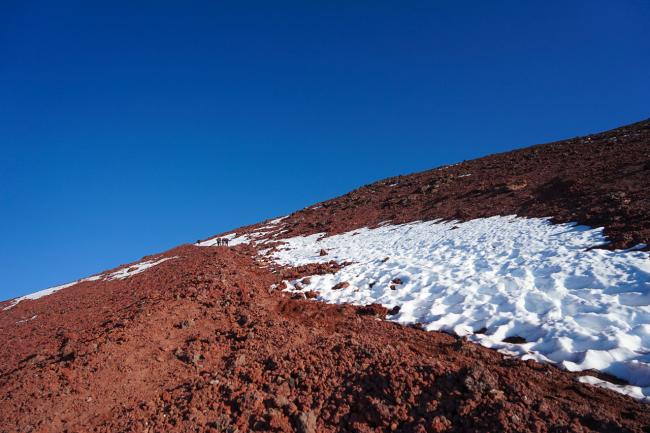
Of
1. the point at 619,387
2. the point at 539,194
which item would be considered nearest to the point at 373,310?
the point at 619,387

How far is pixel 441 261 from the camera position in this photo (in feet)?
38.8

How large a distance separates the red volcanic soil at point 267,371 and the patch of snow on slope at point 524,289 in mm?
692

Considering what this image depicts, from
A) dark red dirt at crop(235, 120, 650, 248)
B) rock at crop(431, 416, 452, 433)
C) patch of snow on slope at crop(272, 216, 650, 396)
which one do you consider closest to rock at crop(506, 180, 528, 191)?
dark red dirt at crop(235, 120, 650, 248)

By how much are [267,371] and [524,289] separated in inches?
251

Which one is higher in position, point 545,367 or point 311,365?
point 311,365

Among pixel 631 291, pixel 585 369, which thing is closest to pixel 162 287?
pixel 585 369

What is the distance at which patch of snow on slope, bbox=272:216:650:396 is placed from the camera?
19.9 feet

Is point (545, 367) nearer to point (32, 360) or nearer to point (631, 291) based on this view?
point (631, 291)

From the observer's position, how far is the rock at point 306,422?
423cm

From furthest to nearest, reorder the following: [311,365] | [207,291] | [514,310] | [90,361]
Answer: [207,291]
[514,310]
[90,361]
[311,365]

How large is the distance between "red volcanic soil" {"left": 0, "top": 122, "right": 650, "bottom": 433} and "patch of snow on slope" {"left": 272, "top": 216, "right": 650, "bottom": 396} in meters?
0.69

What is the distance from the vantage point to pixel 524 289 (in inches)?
333

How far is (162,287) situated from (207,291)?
277 centimetres

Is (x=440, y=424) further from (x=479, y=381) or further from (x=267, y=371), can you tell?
(x=267, y=371)
